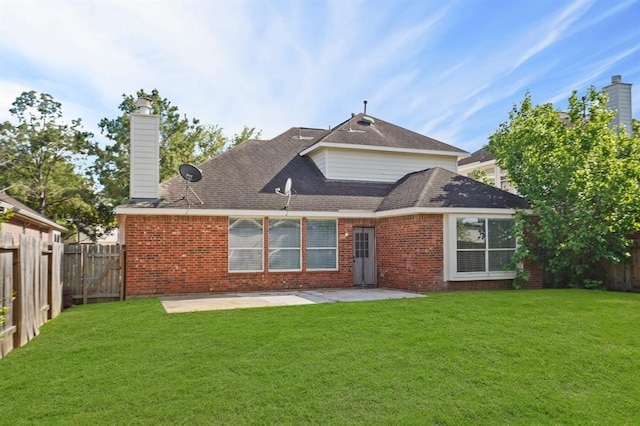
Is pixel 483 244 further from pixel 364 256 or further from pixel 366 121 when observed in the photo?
pixel 366 121

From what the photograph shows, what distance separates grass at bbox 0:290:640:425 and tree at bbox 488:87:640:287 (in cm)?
435

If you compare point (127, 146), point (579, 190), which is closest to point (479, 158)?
point (579, 190)

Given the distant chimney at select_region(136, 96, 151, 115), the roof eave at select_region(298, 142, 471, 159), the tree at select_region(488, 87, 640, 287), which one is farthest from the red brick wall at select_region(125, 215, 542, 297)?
the roof eave at select_region(298, 142, 471, 159)

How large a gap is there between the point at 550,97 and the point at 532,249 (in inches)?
222

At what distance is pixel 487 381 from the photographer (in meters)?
5.66

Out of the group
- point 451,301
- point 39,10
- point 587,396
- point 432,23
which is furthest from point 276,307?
point 432,23

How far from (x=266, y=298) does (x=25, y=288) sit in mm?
5855

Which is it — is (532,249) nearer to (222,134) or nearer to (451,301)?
(451,301)

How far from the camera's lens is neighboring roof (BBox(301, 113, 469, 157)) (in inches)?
659

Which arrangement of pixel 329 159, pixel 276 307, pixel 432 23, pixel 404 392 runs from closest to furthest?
1. pixel 404 392
2. pixel 276 307
3. pixel 432 23
4. pixel 329 159

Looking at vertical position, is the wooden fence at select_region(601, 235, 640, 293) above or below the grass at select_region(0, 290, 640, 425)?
above

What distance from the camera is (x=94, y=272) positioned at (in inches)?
470

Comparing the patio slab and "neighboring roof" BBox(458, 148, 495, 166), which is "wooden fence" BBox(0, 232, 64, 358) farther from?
"neighboring roof" BBox(458, 148, 495, 166)

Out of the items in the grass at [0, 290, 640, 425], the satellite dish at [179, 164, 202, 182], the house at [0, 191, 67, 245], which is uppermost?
the satellite dish at [179, 164, 202, 182]
